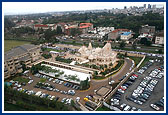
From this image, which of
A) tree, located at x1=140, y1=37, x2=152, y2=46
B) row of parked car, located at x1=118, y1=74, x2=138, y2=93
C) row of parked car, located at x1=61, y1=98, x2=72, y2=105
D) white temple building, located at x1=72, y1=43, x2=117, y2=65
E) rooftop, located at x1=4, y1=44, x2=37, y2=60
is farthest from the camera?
tree, located at x1=140, y1=37, x2=152, y2=46

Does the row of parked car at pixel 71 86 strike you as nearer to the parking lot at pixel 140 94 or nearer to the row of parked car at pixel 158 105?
the parking lot at pixel 140 94

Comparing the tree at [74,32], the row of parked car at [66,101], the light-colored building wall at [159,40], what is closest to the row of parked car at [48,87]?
the row of parked car at [66,101]

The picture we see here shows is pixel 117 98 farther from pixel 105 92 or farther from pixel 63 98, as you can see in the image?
pixel 63 98

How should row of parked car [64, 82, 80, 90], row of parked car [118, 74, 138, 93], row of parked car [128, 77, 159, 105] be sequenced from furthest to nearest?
row of parked car [64, 82, 80, 90] < row of parked car [118, 74, 138, 93] < row of parked car [128, 77, 159, 105]

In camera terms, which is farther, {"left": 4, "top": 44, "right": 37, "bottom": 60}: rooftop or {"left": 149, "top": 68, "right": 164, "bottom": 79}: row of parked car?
{"left": 4, "top": 44, "right": 37, "bottom": 60}: rooftop

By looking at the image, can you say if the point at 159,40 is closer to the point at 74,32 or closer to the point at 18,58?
the point at 74,32

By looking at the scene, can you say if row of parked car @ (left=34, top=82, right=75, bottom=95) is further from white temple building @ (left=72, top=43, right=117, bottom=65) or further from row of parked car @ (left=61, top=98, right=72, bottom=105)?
white temple building @ (left=72, top=43, right=117, bottom=65)

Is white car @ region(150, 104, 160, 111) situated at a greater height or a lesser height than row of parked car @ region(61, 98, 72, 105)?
lesser

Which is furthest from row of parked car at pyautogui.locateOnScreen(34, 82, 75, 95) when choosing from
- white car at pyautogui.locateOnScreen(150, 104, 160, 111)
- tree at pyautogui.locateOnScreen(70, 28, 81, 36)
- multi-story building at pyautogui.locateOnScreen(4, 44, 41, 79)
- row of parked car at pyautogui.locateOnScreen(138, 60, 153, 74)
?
tree at pyautogui.locateOnScreen(70, 28, 81, 36)
